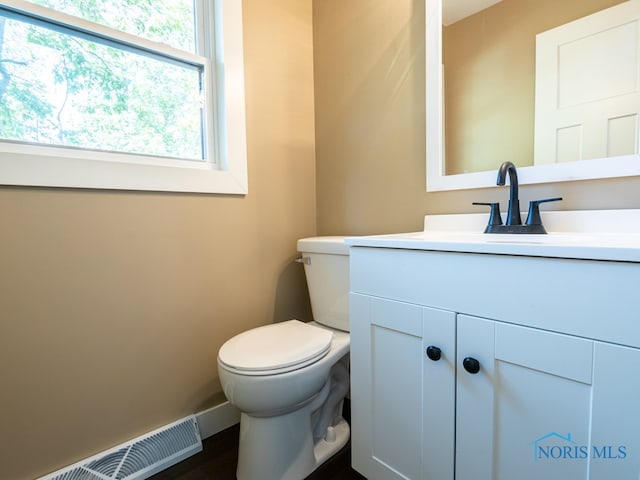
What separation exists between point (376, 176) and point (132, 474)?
57.6 inches

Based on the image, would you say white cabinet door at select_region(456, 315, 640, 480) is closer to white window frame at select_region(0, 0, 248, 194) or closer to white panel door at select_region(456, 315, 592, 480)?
white panel door at select_region(456, 315, 592, 480)

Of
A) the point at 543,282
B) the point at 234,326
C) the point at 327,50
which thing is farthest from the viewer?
the point at 327,50

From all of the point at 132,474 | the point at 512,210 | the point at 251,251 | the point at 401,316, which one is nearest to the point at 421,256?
the point at 401,316

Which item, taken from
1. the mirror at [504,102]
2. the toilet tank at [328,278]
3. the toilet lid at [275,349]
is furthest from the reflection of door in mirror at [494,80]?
the toilet lid at [275,349]

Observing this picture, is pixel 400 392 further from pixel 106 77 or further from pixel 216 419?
pixel 106 77

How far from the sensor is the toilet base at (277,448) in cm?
103

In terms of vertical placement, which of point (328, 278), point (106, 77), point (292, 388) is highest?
point (106, 77)

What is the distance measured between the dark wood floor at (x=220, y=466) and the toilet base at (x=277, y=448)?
57 mm

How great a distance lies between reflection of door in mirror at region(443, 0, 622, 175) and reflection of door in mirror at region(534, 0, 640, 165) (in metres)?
0.03

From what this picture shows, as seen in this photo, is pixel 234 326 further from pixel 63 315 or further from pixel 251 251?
pixel 63 315

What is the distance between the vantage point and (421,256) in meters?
0.81

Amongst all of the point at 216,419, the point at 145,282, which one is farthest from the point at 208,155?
the point at 216,419

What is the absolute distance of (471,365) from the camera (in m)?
0.73

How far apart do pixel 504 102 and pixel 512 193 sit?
357mm
